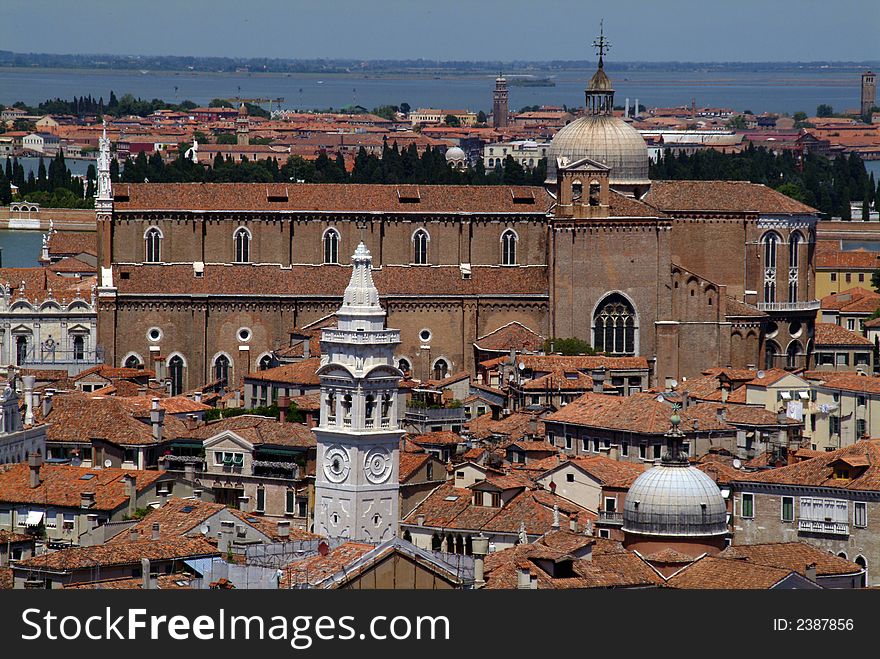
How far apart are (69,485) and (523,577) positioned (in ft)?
35.1

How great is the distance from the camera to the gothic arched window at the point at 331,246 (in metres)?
64.9

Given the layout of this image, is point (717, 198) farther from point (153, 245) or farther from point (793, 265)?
point (153, 245)

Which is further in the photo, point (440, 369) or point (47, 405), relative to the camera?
point (440, 369)

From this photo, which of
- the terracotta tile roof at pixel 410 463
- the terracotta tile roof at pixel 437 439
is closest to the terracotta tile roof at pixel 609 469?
the terracotta tile roof at pixel 410 463

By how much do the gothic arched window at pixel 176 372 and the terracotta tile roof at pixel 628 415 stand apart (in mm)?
12657

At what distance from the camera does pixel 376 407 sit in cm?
3762

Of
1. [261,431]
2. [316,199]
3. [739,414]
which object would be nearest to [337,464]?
[261,431]

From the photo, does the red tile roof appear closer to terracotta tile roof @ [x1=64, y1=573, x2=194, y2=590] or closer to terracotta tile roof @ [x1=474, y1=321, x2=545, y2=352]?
terracotta tile roof @ [x1=474, y1=321, x2=545, y2=352]

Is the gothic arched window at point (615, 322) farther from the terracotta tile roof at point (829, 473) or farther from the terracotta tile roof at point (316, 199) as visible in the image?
the terracotta tile roof at point (829, 473)

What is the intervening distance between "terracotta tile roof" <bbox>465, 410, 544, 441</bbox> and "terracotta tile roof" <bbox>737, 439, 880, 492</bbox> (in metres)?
9.37

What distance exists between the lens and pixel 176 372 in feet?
207

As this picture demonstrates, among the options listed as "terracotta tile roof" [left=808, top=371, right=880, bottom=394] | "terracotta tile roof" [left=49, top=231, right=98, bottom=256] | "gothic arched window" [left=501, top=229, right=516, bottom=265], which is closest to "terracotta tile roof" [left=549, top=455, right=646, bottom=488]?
"terracotta tile roof" [left=808, top=371, right=880, bottom=394]
